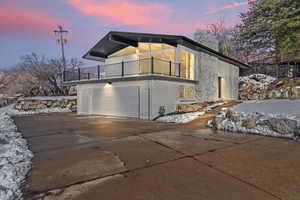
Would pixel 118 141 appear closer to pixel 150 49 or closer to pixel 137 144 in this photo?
pixel 137 144

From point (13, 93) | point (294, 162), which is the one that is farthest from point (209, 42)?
point (13, 93)

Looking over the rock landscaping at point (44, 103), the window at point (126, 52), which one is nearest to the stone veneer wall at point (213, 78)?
the window at point (126, 52)

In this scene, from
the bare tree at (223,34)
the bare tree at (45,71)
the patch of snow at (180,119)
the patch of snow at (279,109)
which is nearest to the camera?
the patch of snow at (279,109)

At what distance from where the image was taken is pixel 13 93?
2314cm

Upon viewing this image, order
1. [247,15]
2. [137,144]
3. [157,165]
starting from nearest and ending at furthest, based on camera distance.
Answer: [157,165] → [137,144] → [247,15]

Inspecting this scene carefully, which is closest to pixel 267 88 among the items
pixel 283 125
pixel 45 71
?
pixel 283 125

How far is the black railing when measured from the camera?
1184cm

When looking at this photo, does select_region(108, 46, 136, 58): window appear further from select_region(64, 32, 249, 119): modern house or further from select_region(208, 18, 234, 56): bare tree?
select_region(208, 18, 234, 56): bare tree

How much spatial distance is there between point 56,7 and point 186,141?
1754cm

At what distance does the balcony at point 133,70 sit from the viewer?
1165 cm

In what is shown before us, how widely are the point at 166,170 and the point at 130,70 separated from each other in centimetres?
1070

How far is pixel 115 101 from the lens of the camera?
1227 centimetres

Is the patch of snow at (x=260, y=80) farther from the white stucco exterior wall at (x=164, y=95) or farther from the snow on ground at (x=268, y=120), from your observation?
the snow on ground at (x=268, y=120)

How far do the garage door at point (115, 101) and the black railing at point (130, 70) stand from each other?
112 cm
